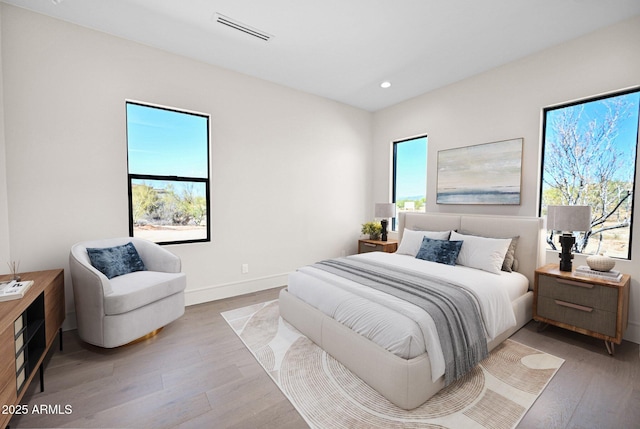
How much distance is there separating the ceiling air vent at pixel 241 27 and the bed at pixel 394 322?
8.08 feet

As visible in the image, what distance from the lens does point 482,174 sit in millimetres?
3680

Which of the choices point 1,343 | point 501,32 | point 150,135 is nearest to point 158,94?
point 150,135

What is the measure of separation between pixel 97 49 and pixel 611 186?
5360 mm

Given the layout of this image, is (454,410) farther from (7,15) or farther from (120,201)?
(7,15)

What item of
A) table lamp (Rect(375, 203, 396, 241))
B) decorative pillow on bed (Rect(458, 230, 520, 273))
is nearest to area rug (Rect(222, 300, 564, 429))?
decorative pillow on bed (Rect(458, 230, 520, 273))

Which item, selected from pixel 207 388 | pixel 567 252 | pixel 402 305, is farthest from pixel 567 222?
pixel 207 388

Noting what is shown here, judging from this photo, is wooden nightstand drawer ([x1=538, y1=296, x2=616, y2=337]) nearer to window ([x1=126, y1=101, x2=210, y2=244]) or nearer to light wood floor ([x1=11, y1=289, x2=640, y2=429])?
light wood floor ([x1=11, y1=289, x2=640, y2=429])

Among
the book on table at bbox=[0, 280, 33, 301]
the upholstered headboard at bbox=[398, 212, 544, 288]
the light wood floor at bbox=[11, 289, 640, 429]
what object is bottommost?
the light wood floor at bbox=[11, 289, 640, 429]

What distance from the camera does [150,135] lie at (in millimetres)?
3217

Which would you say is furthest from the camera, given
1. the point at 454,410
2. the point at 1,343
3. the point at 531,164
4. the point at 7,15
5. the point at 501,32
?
the point at 531,164

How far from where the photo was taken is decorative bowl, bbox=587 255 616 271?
2.54 meters

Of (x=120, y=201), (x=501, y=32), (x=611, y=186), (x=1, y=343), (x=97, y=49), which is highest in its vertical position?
(x=501, y=32)

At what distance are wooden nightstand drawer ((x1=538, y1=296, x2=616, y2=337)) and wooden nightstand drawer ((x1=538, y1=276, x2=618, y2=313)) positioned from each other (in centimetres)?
3

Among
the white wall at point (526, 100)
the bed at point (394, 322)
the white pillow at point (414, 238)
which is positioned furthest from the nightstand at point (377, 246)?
the white wall at point (526, 100)
